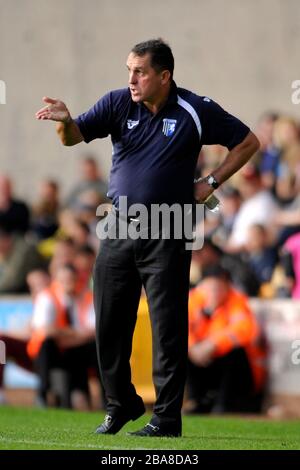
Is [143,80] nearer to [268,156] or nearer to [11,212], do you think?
[268,156]

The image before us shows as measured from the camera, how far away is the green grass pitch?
24.8ft

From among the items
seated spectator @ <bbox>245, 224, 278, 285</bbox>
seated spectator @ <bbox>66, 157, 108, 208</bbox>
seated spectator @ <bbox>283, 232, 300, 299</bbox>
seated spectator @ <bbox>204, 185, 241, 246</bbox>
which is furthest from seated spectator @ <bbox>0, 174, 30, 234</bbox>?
seated spectator @ <bbox>283, 232, 300, 299</bbox>

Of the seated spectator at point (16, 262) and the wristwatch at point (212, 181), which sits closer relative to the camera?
the wristwatch at point (212, 181)

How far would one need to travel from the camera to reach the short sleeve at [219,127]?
26.8 ft

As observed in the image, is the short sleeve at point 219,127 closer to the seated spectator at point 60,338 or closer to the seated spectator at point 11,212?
the seated spectator at point 60,338

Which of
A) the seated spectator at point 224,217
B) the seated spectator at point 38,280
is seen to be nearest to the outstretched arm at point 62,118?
the seated spectator at point 38,280

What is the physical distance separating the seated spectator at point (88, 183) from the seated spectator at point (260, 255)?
3472 mm

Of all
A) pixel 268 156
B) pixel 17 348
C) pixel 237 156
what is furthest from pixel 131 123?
pixel 268 156

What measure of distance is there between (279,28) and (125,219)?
36.5 feet

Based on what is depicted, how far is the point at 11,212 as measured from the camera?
17.4 m

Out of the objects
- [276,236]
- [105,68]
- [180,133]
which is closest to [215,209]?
[180,133]

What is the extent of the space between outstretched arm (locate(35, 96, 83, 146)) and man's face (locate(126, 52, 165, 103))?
0.42 meters

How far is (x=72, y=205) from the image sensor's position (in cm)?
1733

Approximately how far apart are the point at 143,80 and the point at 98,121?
0.40 meters
